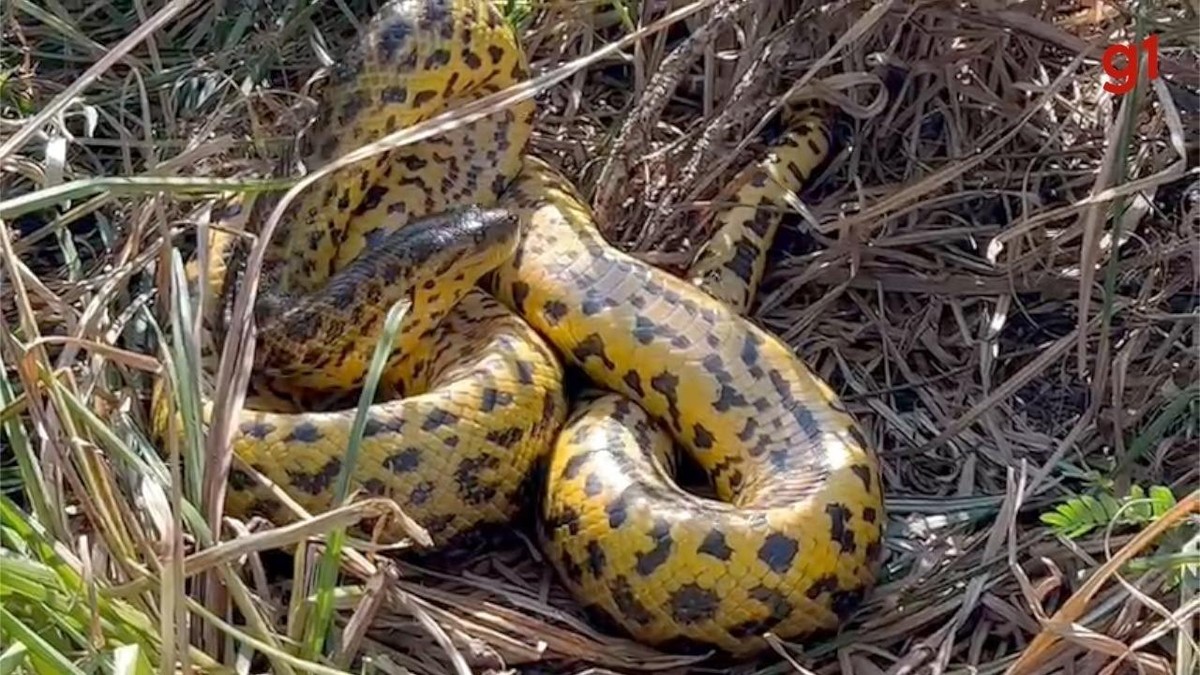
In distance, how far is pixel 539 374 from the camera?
3252mm

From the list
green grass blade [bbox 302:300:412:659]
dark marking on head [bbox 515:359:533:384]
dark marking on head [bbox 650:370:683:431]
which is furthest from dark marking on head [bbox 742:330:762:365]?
green grass blade [bbox 302:300:412:659]

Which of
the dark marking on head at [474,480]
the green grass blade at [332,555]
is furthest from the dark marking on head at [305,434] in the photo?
the green grass blade at [332,555]

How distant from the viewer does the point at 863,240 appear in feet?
11.6

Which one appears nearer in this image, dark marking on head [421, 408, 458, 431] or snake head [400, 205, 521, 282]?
dark marking on head [421, 408, 458, 431]

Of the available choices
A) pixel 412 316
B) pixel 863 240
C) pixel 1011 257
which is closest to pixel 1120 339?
pixel 1011 257

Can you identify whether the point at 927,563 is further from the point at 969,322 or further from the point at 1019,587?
the point at 969,322

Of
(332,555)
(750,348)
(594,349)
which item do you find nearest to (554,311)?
(594,349)

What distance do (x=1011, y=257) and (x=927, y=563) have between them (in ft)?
2.35

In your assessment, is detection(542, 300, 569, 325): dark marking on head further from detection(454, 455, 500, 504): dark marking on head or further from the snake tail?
detection(454, 455, 500, 504): dark marking on head

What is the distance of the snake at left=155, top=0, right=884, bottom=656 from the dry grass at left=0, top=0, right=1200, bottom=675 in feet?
0.32

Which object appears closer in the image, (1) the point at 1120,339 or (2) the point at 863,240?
(1) the point at 1120,339

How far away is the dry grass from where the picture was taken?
2.59 meters

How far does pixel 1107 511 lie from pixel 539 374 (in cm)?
105

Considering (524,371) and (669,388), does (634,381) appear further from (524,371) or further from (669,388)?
(524,371)
